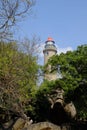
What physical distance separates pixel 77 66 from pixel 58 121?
3.10 meters

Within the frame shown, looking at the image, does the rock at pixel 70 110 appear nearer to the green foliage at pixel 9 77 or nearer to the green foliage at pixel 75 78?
the green foliage at pixel 75 78

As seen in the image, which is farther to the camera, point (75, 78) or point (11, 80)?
point (75, 78)

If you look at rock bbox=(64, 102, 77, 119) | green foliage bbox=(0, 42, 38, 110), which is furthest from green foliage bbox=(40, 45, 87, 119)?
green foliage bbox=(0, 42, 38, 110)

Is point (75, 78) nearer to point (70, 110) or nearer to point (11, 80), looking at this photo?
point (70, 110)

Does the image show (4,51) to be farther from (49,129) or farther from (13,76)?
(49,129)

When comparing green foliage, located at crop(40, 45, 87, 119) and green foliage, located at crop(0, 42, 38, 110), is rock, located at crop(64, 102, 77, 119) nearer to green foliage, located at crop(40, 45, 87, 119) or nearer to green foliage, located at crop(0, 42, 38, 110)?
green foliage, located at crop(40, 45, 87, 119)

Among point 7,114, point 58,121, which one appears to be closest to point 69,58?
point 58,121

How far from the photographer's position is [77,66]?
1731cm

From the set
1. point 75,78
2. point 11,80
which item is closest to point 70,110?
point 75,78

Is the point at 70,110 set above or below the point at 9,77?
below

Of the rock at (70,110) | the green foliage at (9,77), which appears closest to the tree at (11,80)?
the green foliage at (9,77)

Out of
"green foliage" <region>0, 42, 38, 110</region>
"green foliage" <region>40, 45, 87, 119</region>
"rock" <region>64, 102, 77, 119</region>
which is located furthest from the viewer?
"green foliage" <region>40, 45, 87, 119</region>

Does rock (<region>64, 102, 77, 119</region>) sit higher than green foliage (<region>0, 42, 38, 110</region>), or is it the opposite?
green foliage (<region>0, 42, 38, 110</region>)

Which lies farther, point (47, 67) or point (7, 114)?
point (47, 67)
